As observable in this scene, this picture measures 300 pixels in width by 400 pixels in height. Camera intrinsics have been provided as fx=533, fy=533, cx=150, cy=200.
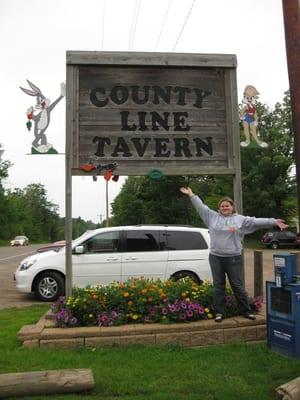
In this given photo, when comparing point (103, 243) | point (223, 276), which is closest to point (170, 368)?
point (223, 276)

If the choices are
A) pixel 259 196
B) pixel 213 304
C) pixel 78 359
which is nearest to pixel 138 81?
pixel 213 304

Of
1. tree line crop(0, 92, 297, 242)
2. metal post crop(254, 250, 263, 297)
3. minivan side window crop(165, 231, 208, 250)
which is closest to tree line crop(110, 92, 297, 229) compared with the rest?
tree line crop(0, 92, 297, 242)

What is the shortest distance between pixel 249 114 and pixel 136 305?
3700mm

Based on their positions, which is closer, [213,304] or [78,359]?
[78,359]

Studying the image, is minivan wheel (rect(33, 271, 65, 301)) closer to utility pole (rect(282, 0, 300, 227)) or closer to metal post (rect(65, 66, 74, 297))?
metal post (rect(65, 66, 74, 297))

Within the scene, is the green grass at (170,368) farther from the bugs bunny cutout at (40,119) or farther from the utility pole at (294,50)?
the bugs bunny cutout at (40,119)

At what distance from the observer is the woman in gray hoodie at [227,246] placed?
7.05m

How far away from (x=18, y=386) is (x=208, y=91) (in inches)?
213

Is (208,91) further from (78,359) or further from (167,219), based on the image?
(167,219)

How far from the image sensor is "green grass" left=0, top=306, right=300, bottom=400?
4.93 m

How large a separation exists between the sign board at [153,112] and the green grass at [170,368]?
110 inches

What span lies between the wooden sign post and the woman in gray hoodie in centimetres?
115

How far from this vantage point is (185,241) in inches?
494

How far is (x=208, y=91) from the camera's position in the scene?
8.43 metres
